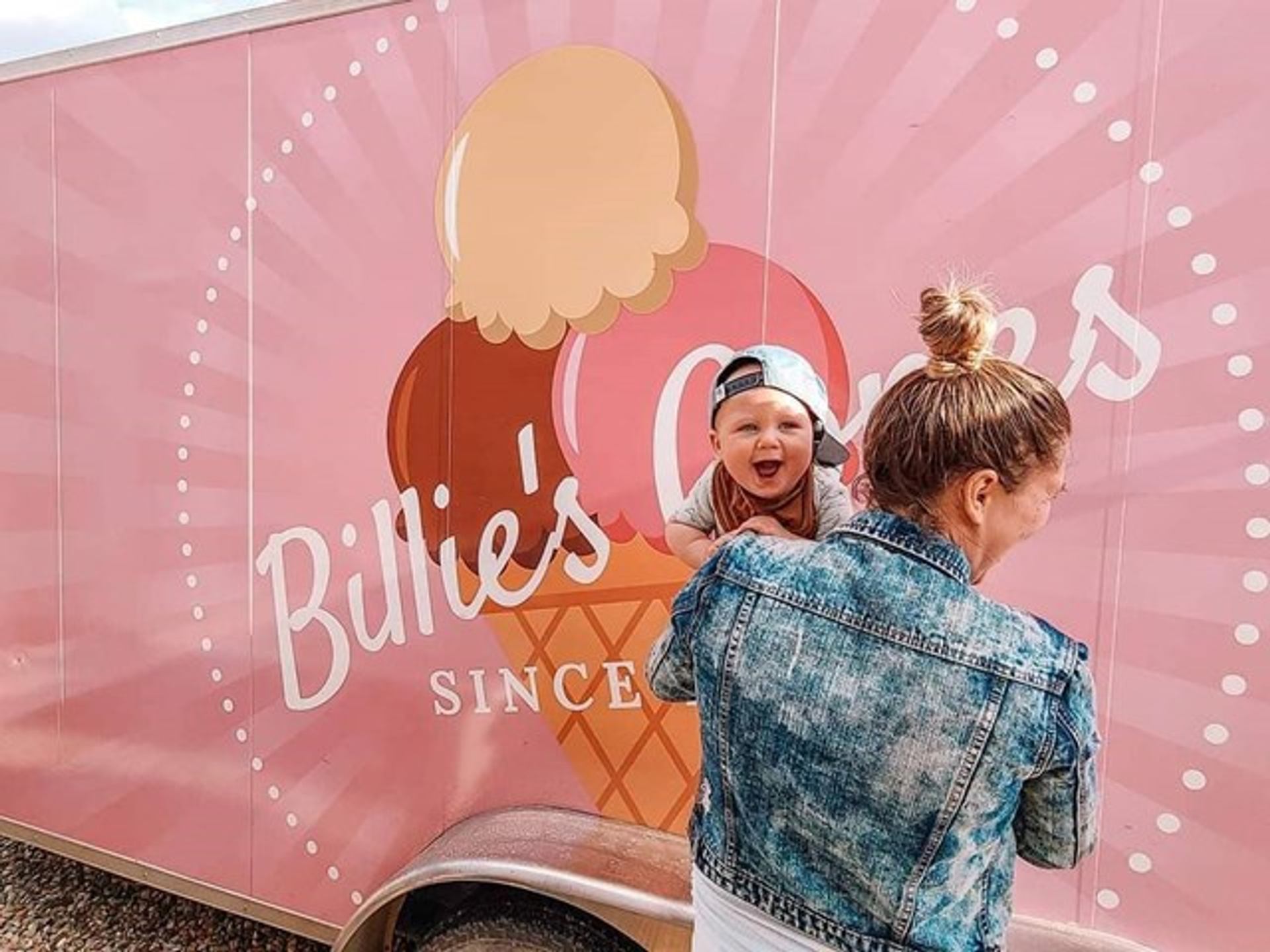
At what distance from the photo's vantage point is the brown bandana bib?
1377 mm

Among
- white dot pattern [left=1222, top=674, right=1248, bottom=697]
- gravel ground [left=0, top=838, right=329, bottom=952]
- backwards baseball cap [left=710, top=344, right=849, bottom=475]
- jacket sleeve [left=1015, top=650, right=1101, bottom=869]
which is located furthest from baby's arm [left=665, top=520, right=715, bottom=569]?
gravel ground [left=0, top=838, right=329, bottom=952]

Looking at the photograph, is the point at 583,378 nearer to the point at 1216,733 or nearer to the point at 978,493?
the point at 978,493

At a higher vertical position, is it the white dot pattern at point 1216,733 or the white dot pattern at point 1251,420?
the white dot pattern at point 1251,420

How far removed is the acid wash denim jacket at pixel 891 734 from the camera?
97cm

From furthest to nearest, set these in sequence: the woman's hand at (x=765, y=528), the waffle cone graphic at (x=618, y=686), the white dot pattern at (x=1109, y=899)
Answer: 1. the waffle cone graphic at (x=618, y=686)
2. the white dot pattern at (x=1109, y=899)
3. the woman's hand at (x=765, y=528)

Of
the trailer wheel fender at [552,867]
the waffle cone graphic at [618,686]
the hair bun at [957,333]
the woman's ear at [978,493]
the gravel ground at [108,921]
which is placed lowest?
the gravel ground at [108,921]

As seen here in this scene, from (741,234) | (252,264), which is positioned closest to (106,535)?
(252,264)

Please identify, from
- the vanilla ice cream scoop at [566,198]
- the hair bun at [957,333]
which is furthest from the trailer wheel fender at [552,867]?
the hair bun at [957,333]

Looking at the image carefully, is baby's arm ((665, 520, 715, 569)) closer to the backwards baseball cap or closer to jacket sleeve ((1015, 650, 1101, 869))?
the backwards baseball cap

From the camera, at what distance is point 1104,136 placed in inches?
61.3

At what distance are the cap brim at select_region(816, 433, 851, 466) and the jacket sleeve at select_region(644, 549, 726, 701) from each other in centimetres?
31

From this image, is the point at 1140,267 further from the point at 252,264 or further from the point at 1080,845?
the point at 252,264

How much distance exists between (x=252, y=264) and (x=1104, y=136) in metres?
1.91

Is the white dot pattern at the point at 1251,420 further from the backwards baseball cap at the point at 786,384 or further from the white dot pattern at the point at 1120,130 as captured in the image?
the backwards baseball cap at the point at 786,384
